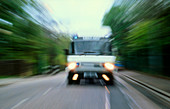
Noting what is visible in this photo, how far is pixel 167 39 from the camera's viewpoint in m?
7.28

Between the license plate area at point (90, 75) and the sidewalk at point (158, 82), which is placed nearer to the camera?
the license plate area at point (90, 75)

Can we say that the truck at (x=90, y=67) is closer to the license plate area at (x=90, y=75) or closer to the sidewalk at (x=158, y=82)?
the license plate area at (x=90, y=75)

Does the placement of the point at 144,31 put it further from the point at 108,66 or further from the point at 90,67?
the point at 90,67

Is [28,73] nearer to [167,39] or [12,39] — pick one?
[12,39]

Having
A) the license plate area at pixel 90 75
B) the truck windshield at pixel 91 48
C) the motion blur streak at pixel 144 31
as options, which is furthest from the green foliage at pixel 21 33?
the motion blur streak at pixel 144 31

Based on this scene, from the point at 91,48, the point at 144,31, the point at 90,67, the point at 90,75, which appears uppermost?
the point at 144,31

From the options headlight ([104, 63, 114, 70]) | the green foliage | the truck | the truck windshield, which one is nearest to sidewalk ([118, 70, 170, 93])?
the truck

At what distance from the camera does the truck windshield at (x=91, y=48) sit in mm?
6207

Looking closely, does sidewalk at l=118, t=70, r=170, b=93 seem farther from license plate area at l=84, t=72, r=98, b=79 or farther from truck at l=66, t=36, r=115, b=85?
license plate area at l=84, t=72, r=98, b=79

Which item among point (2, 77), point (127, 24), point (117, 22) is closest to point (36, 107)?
point (2, 77)

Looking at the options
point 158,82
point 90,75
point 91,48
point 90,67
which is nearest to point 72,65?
point 90,67

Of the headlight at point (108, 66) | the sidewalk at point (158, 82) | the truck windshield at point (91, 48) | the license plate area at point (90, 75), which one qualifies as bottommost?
the sidewalk at point (158, 82)

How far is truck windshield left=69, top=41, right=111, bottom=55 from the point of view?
621cm

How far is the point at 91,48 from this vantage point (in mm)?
6301
